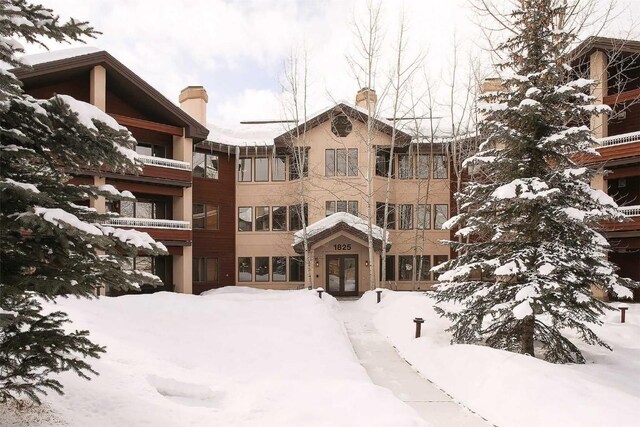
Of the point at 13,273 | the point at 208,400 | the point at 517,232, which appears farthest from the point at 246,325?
the point at 13,273

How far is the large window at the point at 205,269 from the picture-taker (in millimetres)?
25734

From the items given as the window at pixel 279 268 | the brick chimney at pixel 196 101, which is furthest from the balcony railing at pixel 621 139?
the brick chimney at pixel 196 101

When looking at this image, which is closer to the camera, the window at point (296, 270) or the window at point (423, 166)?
the window at point (296, 270)

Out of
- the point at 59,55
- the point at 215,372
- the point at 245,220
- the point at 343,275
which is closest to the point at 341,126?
the point at 245,220

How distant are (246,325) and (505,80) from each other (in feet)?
34.9

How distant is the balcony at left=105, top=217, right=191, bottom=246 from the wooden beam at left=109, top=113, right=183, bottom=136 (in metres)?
4.56

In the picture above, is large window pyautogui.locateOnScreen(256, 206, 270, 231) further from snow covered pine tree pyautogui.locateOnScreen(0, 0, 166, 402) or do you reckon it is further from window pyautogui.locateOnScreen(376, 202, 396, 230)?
snow covered pine tree pyautogui.locateOnScreen(0, 0, 166, 402)

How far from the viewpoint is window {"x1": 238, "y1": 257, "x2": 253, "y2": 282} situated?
27.2 metres

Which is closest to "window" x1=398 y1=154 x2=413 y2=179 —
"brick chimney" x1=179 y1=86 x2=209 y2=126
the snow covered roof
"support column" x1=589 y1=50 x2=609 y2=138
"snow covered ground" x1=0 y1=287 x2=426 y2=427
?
"support column" x1=589 y1=50 x2=609 y2=138

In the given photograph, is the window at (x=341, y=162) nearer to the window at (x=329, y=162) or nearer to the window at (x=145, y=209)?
the window at (x=329, y=162)

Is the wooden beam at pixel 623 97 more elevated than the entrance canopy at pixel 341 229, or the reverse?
the wooden beam at pixel 623 97

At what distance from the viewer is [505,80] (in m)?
10.8

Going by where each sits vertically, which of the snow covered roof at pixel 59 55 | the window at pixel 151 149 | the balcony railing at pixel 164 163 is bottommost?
the balcony railing at pixel 164 163

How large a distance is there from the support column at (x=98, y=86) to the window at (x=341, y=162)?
41.3 ft
